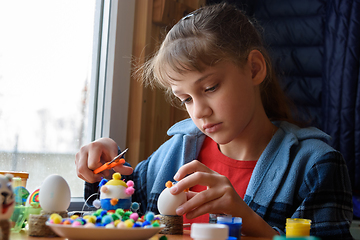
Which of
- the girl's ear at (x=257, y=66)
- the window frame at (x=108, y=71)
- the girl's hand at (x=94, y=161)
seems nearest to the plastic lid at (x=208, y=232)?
the girl's hand at (x=94, y=161)

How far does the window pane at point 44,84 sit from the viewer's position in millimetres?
1090

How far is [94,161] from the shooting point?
0.89m

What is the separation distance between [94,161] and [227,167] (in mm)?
426

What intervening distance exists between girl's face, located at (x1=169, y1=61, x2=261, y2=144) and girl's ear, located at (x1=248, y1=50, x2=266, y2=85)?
2.2 inches

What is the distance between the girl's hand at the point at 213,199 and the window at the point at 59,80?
0.64m

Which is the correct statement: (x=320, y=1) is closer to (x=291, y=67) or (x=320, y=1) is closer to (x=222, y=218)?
(x=291, y=67)

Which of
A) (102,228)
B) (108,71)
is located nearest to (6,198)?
(102,228)

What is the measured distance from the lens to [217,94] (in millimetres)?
917

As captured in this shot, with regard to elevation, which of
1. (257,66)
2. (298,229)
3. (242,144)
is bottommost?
(298,229)

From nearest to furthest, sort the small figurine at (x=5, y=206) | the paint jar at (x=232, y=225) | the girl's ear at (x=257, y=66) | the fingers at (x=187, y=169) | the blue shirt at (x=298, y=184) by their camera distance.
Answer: the small figurine at (x=5, y=206), the paint jar at (x=232, y=225), the fingers at (x=187, y=169), the blue shirt at (x=298, y=184), the girl's ear at (x=257, y=66)

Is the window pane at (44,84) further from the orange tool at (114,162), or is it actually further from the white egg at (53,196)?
the white egg at (53,196)

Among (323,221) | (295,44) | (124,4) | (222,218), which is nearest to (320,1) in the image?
(295,44)

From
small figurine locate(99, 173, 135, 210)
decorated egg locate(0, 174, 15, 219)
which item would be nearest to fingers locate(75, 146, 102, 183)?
small figurine locate(99, 173, 135, 210)

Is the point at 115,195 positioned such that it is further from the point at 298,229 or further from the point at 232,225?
the point at 298,229
